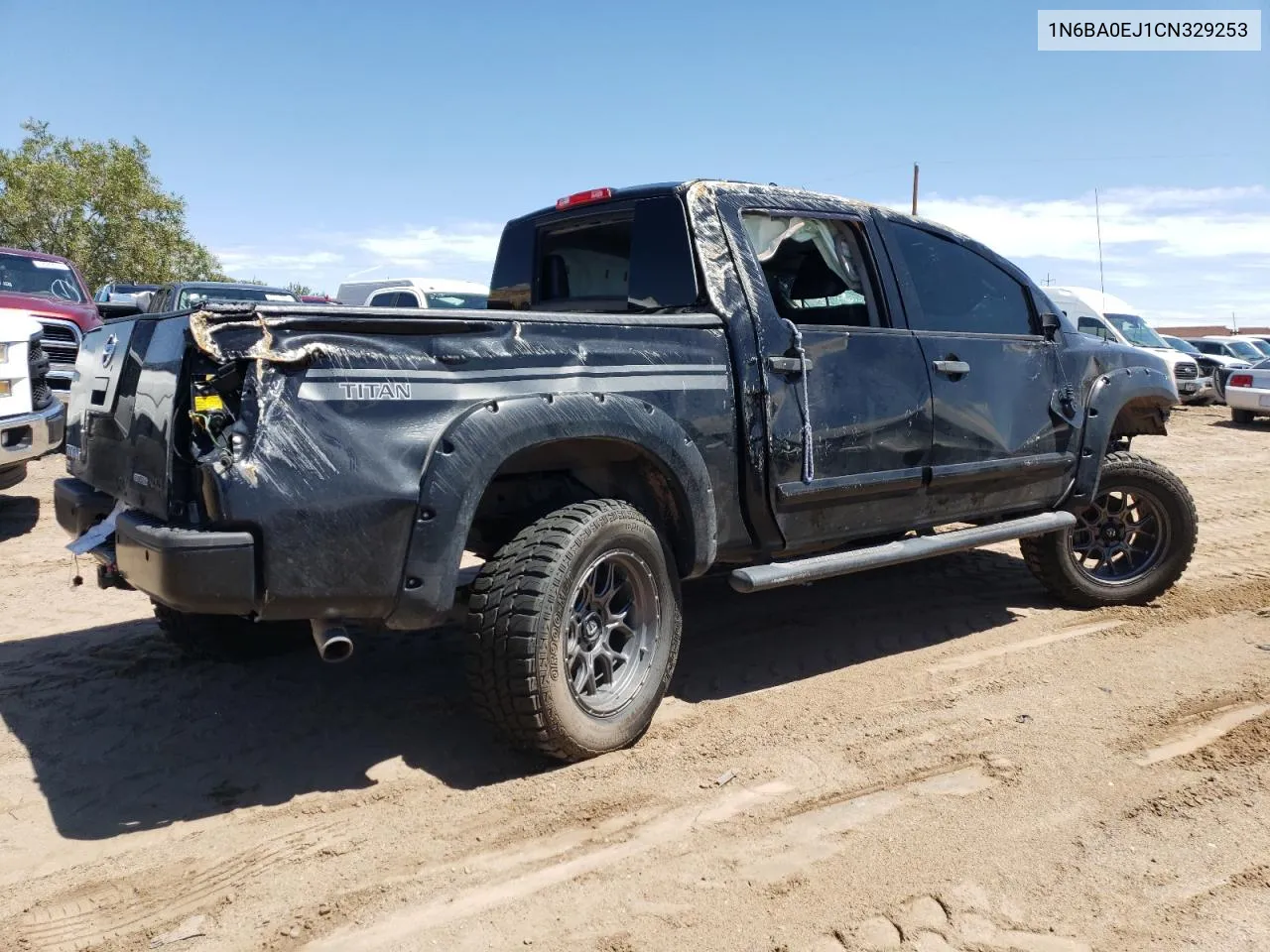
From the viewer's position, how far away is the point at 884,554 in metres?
4.47

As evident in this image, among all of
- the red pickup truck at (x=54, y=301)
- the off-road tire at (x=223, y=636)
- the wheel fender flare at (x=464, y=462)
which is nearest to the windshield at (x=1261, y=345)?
the red pickup truck at (x=54, y=301)

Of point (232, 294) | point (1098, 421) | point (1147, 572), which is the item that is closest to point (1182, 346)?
point (1147, 572)

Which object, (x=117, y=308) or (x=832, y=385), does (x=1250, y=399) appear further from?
(x=117, y=308)

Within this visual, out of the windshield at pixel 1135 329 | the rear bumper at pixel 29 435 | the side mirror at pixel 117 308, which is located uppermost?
the side mirror at pixel 117 308

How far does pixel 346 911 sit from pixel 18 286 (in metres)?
10.8

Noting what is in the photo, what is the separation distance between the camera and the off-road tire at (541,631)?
10.9 ft

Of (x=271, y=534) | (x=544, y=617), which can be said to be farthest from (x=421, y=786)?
(x=271, y=534)

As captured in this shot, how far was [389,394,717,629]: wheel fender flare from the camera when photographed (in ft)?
10.4

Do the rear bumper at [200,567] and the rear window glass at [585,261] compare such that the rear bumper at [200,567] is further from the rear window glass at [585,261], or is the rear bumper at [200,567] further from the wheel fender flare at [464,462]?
the rear window glass at [585,261]

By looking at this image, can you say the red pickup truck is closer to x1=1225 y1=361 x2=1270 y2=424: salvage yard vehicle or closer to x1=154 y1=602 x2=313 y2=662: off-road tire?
x1=154 y1=602 x2=313 y2=662: off-road tire

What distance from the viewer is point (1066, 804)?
332 centimetres

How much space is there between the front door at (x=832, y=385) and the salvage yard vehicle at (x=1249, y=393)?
16.0 metres

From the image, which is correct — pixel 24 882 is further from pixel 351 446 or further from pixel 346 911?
pixel 351 446

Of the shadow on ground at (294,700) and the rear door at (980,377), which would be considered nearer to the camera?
the shadow on ground at (294,700)
